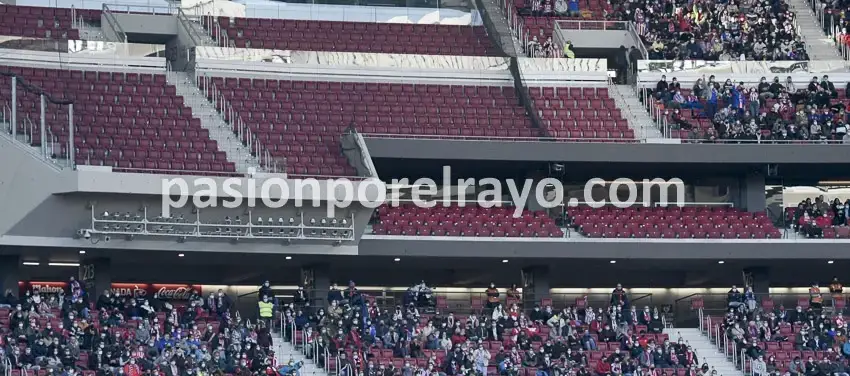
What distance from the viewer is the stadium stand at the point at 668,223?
39219 millimetres

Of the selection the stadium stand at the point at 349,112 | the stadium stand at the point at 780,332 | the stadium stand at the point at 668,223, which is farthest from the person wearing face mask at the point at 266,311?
the stadium stand at the point at 780,332

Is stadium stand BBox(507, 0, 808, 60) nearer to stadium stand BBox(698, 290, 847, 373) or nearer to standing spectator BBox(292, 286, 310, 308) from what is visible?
stadium stand BBox(698, 290, 847, 373)

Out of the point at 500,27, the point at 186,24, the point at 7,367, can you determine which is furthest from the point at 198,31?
the point at 7,367

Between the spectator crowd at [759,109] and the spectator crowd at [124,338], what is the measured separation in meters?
12.4

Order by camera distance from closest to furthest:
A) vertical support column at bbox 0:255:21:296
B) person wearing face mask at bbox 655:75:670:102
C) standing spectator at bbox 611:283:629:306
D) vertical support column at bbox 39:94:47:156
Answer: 1. vertical support column at bbox 39:94:47:156
2. vertical support column at bbox 0:255:21:296
3. standing spectator at bbox 611:283:629:306
4. person wearing face mask at bbox 655:75:670:102

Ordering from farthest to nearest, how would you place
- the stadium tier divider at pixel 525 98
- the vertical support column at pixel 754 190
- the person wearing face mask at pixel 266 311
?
the vertical support column at pixel 754 190 → the stadium tier divider at pixel 525 98 → the person wearing face mask at pixel 266 311

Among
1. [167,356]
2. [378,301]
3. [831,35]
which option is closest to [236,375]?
[167,356]

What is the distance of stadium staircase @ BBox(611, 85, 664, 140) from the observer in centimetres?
4141

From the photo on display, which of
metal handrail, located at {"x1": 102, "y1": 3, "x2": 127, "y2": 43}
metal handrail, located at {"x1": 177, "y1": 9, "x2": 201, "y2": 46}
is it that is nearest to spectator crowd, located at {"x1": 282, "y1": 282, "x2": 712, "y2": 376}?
metal handrail, located at {"x1": 177, "y1": 9, "x2": 201, "y2": 46}

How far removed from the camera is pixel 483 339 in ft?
117

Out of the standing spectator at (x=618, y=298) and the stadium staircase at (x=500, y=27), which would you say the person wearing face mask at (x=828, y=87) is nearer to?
the stadium staircase at (x=500, y=27)

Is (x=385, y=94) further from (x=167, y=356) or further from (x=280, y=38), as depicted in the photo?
(x=167, y=356)

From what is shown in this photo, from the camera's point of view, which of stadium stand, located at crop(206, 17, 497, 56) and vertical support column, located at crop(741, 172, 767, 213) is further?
stadium stand, located at crop(206, 17, 497, 56)

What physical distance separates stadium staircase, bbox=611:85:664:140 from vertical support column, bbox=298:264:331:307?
789 cm
